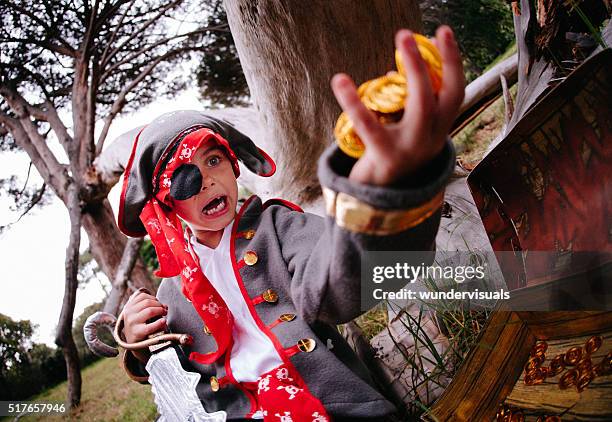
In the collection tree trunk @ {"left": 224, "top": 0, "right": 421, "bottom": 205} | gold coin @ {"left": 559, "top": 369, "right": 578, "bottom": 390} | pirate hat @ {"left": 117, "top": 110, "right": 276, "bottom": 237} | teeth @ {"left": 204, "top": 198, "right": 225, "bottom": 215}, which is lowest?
gold coin @ {"left": 559, "top": 369, "right": 578, "bottom": 390}

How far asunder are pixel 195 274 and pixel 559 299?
1.23 feet

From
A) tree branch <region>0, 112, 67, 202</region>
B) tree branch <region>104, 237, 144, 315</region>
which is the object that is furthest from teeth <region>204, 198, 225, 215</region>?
tree branch <region>0, 112, 67, 202</region>

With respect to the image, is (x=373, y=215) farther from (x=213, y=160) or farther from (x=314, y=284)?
(x=213, y=160)

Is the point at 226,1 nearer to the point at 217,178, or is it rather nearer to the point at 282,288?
the point at 217,178

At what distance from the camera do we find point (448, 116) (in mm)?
291

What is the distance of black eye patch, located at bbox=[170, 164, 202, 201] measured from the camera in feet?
1.75

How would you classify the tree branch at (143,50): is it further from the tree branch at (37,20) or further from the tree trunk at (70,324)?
the tree trunk at (70,324)

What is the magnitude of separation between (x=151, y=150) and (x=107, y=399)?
0.83m

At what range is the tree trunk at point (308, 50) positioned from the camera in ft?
2.46

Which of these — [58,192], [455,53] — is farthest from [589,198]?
[58,192]

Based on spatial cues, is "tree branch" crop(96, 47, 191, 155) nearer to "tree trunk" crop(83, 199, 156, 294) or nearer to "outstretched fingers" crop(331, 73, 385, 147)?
"tree trunk" crop(83, 199, 156, 294)

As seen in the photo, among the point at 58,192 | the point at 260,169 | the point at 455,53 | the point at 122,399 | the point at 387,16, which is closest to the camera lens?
the point at 455,53

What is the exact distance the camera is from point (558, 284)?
1.18 ft

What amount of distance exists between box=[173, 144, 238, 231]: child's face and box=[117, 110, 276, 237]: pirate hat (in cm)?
2
